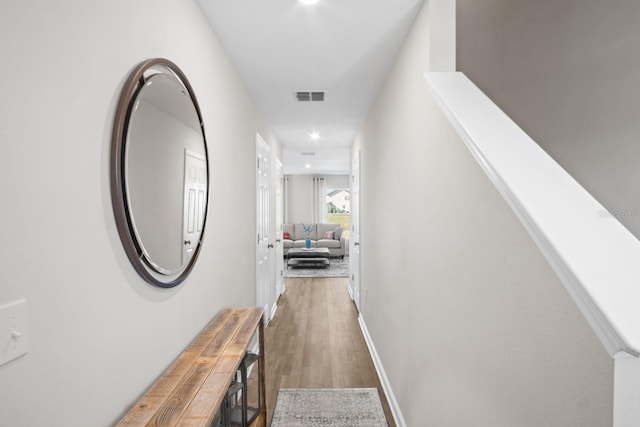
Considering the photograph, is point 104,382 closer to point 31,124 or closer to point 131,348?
point 131,348

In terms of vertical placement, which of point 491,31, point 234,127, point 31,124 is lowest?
point 31,124

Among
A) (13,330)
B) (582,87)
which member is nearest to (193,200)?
(13,330)

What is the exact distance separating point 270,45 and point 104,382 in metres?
2.00

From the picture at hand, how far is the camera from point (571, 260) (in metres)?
0.44

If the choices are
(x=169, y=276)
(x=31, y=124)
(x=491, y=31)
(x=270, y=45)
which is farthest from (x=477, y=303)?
(x=270, y=45)

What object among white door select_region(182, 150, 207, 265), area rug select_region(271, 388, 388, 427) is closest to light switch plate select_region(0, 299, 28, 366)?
white door select_region(182, 150, 207, 265)

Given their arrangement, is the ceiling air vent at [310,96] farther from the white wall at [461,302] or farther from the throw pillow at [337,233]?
the throw pillow at [337,233]

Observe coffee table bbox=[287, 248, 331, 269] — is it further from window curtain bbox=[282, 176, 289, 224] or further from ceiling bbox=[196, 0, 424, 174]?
Result: ceiling bbox=[196, 0, 424, 174]

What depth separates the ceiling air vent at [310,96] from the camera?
3.10m

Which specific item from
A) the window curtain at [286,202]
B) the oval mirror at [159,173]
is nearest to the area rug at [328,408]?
the oval mirror at [159,173]

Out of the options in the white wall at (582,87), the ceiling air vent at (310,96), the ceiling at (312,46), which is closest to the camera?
the white wall at (582,87)

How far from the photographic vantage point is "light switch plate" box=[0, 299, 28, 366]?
64cm

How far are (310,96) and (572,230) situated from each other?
2958mm

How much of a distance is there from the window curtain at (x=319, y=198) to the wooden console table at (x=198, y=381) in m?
9.30
